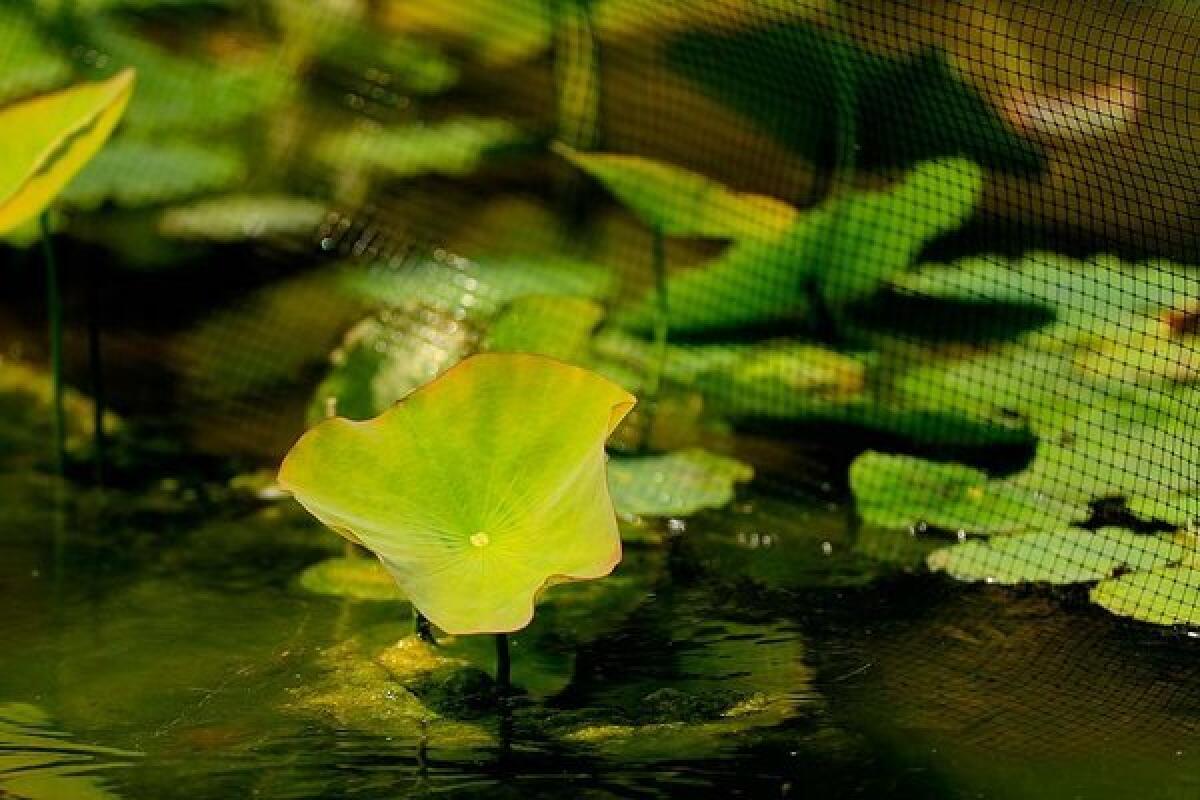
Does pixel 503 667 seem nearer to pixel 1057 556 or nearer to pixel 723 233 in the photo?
pixel 1057 556

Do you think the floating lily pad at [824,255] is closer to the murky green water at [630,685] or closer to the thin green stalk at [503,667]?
the murky green water at [630,685]

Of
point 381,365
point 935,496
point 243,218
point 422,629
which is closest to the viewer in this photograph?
point 422,629

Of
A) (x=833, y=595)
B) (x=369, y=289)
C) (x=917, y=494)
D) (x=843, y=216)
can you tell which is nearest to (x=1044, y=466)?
(x=917, y=494)

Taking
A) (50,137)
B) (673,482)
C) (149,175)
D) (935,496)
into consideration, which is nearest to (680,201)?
(673,482)

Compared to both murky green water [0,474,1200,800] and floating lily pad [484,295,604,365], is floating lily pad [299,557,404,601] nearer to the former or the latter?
murky green water [0,474,1200,800]

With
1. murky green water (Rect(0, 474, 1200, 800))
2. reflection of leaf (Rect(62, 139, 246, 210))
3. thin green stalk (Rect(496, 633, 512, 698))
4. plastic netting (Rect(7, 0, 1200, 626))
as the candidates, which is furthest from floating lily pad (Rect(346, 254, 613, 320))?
thin green stalk (Rect(496, 633, 512, 698))

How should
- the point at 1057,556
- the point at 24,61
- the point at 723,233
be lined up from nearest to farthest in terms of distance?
the point at 1057,556
the point at 723,233
the point at 24,61

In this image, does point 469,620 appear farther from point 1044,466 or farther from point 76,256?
point 76,256
